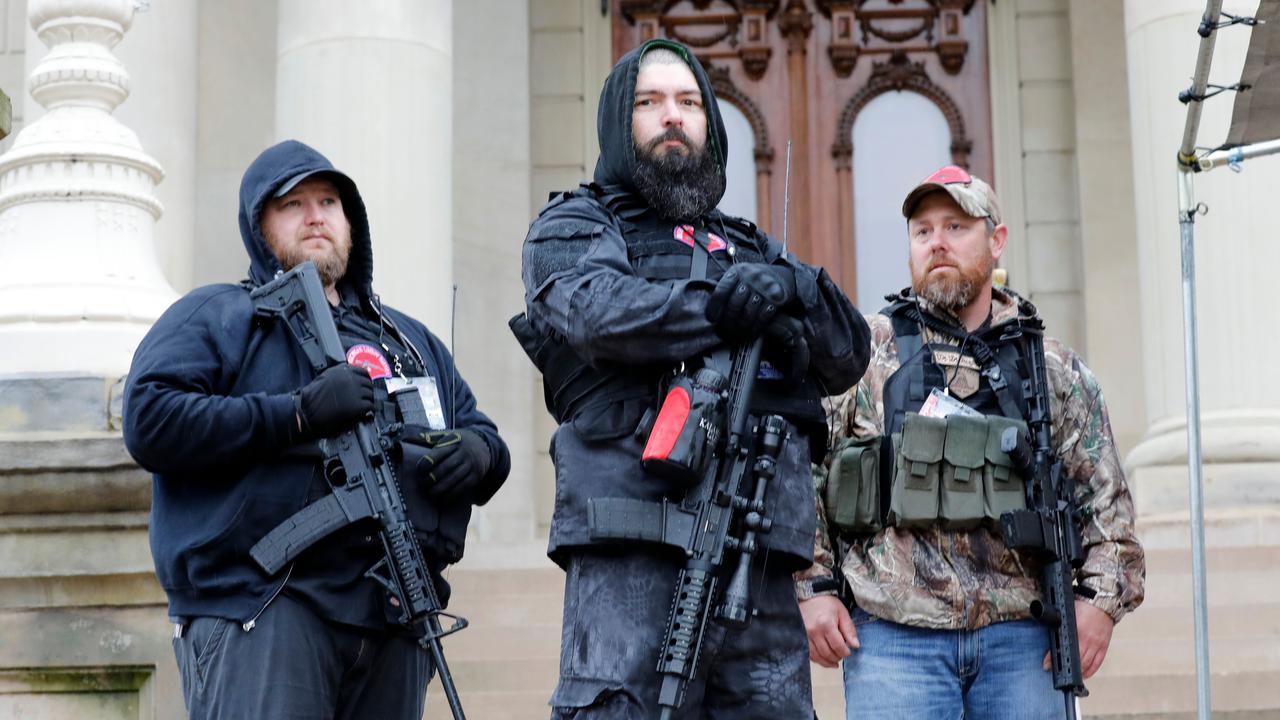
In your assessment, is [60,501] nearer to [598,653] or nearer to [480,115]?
[598,653]

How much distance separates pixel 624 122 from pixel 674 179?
182 mm

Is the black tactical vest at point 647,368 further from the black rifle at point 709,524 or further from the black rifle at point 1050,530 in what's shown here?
the black rifle at point 1050,530

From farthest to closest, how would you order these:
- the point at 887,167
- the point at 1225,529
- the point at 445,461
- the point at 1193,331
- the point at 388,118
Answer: the point at 887,167
the point at 388,118
the point at 1225,529
the point at 1193,331
the point at 445,461

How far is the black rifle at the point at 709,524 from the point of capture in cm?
383

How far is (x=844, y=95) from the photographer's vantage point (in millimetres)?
12250

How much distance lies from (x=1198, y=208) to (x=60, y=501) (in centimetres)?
349

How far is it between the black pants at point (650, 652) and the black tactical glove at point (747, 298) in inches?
19.3

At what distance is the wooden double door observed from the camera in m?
12.2

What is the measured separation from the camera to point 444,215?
32.7 ft

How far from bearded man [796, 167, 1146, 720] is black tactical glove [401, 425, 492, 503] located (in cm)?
86

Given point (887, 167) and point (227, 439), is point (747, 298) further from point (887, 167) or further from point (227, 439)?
point (887, 167)

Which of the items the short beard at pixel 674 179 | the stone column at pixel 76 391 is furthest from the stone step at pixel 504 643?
the short beard at pixel 674 179

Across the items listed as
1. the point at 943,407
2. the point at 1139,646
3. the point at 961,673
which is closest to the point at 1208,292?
the point at 1139,646

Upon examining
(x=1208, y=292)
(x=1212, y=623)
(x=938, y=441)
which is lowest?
(x=1212, y=623)
